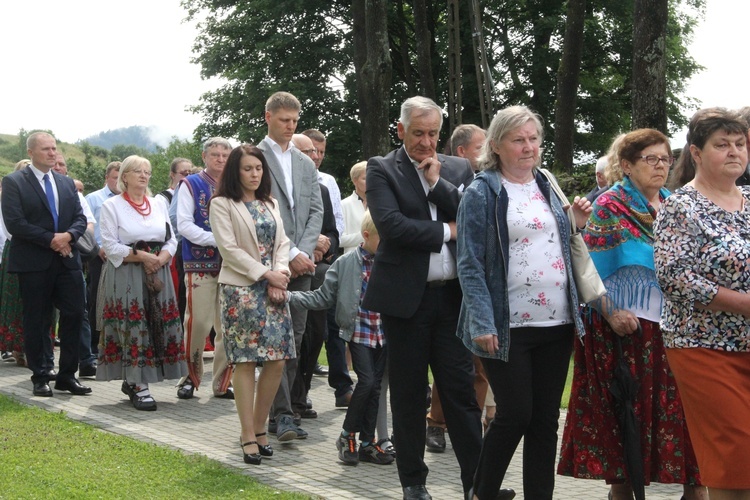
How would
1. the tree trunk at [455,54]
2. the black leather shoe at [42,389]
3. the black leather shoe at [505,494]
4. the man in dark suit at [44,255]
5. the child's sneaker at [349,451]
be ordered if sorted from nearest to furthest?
the black leather shoe at [505,494] → the child's sneaker at [349,451] → the black leather shoe at [42,389] → the man in dark suit at [44,255] → the tree trunk at [455,54]

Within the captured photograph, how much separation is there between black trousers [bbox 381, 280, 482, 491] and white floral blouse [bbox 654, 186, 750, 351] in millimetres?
1424

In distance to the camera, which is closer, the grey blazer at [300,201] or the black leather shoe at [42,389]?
the grey blazer at [300,201]

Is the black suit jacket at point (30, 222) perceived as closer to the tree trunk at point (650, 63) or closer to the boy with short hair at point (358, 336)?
the boy with short hair at point (358, 336)

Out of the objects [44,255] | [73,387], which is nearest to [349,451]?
[73,387]

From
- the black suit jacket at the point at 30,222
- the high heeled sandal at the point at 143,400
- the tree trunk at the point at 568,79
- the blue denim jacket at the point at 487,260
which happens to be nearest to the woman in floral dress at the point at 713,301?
the blue denim jacket at the point at 487,260

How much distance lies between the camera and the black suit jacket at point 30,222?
417 inches

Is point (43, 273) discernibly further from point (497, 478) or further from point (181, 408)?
point (497, 478)

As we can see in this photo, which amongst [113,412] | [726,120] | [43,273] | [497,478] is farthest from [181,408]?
[726,120]

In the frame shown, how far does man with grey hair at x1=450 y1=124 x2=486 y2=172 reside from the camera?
848cm

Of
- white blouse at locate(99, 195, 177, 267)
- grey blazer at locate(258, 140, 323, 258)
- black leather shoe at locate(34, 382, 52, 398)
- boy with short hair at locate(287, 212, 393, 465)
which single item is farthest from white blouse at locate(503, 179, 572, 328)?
black leather shoe at locate(34, 382, 52, 398)

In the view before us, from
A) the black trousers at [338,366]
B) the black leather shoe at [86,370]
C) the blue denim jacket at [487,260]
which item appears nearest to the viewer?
the blue denim jacket at [487,260]

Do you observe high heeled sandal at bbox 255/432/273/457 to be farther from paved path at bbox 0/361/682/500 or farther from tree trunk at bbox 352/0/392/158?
tree trunk at bbox 352/0/392/158

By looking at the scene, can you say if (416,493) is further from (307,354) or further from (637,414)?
(307,354)

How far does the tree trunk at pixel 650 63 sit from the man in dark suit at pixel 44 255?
8.12 m
